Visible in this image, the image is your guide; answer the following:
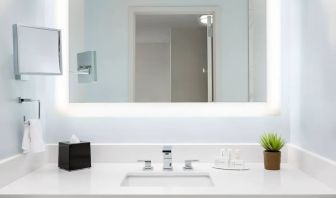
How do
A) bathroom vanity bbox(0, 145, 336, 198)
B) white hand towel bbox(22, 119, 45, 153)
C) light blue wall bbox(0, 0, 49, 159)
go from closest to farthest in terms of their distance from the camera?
1. bathroom vanity bbox(0, 145, 336, 198)
2. light blue wall bbox(0, 0, 49, 159)
3. white hand towel bbox(22, 119, 45, 153)

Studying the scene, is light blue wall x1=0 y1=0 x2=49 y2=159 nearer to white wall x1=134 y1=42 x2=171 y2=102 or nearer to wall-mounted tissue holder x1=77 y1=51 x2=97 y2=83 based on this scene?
wall-mounted tissue holder x1=77 y1=51 x2=97 y2=83

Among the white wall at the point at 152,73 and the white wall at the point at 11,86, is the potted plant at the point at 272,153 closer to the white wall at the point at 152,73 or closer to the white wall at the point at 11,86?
the white wall at the point at 152,73

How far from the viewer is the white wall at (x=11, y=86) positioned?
55.1 inches

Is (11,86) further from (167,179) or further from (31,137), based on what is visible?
(167,179)

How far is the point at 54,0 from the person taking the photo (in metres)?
1.90

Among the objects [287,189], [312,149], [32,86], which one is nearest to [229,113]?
[312,149]

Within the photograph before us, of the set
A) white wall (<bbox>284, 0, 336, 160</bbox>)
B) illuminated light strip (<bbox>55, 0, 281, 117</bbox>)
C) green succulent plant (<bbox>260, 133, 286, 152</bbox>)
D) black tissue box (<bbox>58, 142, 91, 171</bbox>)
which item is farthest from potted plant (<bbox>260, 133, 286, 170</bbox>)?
black tissue box (<bbox>58, 142, 91, 171</bbox>)

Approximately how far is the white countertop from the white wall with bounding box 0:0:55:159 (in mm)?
174

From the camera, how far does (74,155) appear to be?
1.70m

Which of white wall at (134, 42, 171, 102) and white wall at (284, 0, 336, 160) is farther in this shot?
white wall at (134, 42, 171, 102)

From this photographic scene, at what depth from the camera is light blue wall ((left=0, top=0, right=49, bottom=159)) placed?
1.40 meters

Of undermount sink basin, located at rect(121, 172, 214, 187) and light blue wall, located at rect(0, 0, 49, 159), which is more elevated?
light blue wall, located at rect(0, 0, 49, 159)

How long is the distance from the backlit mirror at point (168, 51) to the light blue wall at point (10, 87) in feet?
1.08

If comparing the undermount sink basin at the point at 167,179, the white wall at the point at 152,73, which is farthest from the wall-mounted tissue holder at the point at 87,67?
the undermount sink basin at the point at 167,179
